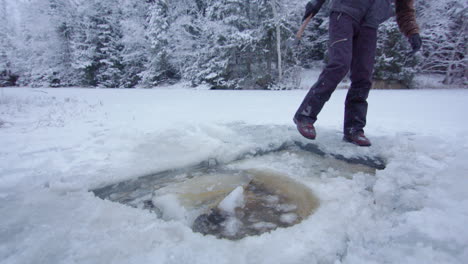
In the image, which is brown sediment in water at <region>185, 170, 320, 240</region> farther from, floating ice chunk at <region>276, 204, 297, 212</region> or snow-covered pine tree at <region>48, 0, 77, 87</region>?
snow-covered pine tree at <region>48, 0, 77, 87</region>

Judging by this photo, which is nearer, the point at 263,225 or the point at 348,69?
the point at 263,225

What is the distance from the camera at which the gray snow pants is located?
1.70 metres

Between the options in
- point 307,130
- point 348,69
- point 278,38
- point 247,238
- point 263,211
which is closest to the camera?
point 247,238

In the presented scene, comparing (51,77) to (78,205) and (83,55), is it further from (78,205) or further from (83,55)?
(78,205)

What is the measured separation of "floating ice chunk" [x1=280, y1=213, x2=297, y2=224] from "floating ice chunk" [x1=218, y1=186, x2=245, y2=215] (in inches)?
8.3

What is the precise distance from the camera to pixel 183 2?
559 inches

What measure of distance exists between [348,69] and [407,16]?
2.46 feet

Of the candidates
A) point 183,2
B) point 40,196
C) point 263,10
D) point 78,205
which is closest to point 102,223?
point 78,205

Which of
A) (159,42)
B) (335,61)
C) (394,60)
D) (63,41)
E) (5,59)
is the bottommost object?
(335,61)

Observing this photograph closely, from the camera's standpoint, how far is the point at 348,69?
1679mm

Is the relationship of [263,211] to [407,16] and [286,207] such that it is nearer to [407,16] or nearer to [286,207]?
[286,207]

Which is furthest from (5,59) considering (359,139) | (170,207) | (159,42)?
(359,139)

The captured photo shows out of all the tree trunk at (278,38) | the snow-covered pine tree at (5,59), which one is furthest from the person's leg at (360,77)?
the snow-covered pine tree at (5,59)

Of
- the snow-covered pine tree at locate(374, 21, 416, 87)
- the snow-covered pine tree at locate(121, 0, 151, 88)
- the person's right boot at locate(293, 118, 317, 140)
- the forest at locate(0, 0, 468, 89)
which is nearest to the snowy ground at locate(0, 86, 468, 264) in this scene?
the person's right boot at locate(293, 118, 317, 140)
